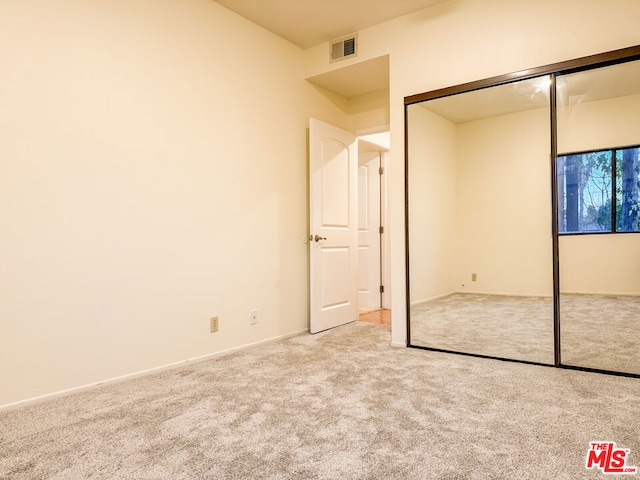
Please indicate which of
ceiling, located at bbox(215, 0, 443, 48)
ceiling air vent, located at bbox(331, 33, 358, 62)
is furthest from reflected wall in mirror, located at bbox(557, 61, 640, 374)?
ceiling air vent, located at bbox(331, 33, 358, 62)

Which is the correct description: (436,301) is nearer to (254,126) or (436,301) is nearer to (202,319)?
(202,319)

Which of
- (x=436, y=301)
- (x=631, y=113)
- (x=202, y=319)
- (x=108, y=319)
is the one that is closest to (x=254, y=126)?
(x=202, y=319)

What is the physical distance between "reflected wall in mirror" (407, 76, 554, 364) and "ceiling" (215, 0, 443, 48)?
81cm

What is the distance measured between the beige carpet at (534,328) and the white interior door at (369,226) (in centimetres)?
198

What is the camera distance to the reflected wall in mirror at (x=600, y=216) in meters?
2.57

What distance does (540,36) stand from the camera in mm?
2785

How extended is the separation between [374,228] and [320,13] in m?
2.74

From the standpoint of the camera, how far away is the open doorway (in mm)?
Answer: 5262

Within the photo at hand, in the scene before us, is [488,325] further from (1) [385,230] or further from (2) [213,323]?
(1) [385,230]

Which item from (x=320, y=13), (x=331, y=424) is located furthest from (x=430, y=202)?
(x=331, y=424)

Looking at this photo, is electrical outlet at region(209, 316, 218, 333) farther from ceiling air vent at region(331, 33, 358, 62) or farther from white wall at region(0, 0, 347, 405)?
ceiling air vent at region(331, 33, 358, 62)

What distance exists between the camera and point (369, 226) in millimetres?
5344

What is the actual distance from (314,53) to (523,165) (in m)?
2.25

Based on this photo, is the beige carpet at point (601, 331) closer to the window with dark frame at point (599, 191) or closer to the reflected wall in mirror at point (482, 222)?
the reflected wall in mirror at point (482, 222)
